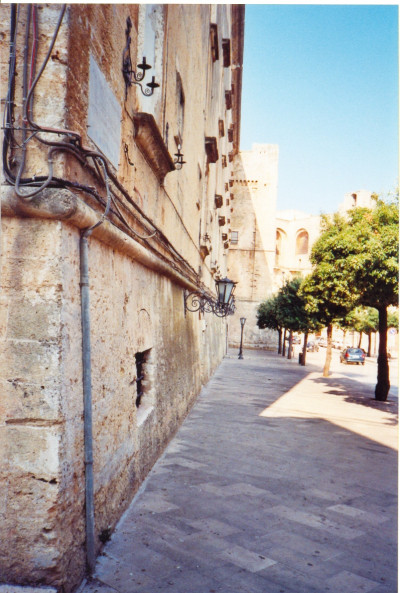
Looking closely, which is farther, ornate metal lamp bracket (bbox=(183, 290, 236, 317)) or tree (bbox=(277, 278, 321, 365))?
tree (bbox=(277, 278, 321, 365))

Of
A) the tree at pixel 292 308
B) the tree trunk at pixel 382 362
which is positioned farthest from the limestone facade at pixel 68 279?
the tree at pixel 292 308

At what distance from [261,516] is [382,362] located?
9.28 m

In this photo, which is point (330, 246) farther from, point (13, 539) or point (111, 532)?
point (13, 539)

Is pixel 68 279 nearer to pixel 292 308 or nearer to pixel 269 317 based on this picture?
A: pixel 292 308

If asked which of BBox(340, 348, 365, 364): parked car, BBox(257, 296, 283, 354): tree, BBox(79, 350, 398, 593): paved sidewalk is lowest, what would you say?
BBox(340, 348, 365, 364): parked car

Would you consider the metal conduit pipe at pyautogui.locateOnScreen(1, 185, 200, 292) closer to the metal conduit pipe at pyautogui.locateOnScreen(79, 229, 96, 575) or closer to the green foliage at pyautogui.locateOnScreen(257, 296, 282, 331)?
the metal conduit pipe at pyautogui.locateOnScreen(79, 229, 96, 575)

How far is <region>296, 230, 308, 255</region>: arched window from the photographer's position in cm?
5791

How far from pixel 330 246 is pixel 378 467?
646 cm

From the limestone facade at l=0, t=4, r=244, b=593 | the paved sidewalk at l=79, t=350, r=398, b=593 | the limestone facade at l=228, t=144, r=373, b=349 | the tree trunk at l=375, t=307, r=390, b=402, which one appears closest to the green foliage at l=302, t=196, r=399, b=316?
the tree trunk at l=375, t=307, r=390, b=402

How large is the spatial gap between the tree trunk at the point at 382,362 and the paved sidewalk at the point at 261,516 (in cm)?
413

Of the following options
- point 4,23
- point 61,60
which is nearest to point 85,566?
point 61,60

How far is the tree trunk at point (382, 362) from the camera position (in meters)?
12.5

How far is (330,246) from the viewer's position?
1197 cm

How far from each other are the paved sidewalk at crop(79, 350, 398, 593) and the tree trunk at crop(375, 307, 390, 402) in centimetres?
413
